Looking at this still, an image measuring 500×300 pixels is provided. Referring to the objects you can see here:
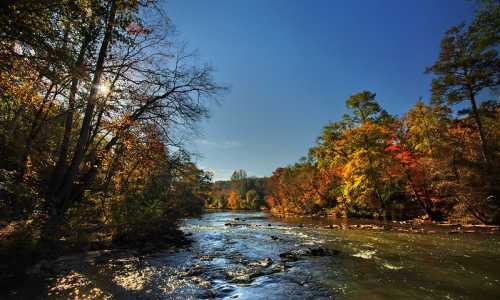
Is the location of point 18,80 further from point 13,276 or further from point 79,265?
point 79,265

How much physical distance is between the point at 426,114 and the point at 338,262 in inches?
827

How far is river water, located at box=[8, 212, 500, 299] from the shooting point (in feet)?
20.6

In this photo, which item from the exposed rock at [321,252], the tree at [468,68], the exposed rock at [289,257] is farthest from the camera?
the tree at [468,68]

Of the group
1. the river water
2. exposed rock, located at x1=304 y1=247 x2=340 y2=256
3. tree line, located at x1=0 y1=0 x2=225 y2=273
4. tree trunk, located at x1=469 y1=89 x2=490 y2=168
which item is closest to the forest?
tree trunk, located at x1=469 y1=89 x2=490 y2=168

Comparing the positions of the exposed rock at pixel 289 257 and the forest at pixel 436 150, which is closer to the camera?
the exposed rock at pixel 289 257

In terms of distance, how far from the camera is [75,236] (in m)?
10.0

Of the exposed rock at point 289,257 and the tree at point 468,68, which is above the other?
the tree at point 468,68

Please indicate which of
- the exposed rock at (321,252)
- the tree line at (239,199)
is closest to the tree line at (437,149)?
the exposed rock at (321,252)

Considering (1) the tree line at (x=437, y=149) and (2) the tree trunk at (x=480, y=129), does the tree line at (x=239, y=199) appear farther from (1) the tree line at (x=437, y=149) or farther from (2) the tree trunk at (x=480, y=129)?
(2) the tree trunk at (x=480, y=129)

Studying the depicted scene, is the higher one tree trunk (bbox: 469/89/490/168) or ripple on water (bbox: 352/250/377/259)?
tree trunk (bbox: 469/89/490/168)

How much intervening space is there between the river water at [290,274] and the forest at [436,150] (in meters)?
8.62

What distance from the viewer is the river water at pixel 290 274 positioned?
6.29 metres

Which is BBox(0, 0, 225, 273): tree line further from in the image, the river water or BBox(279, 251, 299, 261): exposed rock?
BBox(279, 251, 299, 261): exposed rock

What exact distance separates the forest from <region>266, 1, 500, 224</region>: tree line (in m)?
0.05
